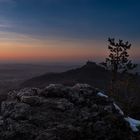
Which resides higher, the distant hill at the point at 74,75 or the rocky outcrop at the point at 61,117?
the rocky outcrop at the point at 61,117

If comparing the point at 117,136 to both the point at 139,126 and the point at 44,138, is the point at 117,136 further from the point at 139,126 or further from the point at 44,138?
the point at 44,138

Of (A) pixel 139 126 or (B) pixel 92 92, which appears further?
(B) pixel 92 92

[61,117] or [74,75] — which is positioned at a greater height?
[61,117]

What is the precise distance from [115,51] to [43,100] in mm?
29309

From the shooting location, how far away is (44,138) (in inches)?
656

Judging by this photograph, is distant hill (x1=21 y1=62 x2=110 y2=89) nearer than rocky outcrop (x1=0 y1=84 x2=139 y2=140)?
No

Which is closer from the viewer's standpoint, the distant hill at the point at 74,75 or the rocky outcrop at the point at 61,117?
the rocky outcrop at the point at 61,117

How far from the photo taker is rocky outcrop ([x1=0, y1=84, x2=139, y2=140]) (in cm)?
1720

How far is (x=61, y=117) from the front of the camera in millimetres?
18125

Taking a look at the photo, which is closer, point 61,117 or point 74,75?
point 61,117

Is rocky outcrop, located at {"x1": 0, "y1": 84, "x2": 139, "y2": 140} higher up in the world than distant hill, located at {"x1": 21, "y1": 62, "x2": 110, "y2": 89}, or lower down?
higher up

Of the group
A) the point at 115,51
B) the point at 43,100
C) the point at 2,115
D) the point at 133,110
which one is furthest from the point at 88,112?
the point at 115,51

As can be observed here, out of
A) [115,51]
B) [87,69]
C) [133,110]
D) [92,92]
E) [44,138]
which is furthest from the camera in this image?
[87,69]

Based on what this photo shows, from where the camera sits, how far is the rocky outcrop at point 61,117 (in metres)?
17.2
